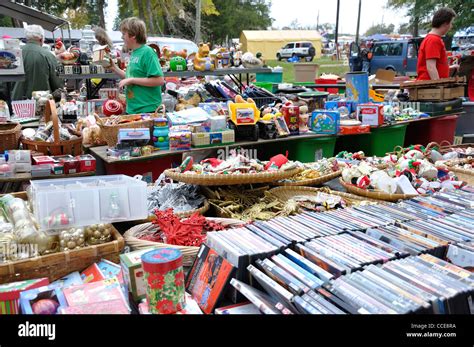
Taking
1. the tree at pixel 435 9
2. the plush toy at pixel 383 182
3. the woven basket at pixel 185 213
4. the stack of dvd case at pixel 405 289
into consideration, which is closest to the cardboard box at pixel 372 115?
the plush toy at pixel 383 182

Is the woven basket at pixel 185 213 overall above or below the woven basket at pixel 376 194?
below

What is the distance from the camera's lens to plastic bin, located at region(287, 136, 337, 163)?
4434 millimetres

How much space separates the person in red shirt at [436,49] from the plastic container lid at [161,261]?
4.54 meters

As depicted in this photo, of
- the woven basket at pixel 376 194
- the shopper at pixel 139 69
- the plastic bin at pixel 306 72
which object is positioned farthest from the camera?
the plastic bin at pixel 306 72

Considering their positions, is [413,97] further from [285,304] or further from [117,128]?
[285,304]

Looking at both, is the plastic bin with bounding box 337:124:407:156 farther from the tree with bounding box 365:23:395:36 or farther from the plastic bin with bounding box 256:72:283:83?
the tree with bounding box 365:23:395:36

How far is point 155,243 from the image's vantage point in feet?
6.97

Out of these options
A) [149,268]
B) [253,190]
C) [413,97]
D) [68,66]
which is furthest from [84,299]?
[413,97]

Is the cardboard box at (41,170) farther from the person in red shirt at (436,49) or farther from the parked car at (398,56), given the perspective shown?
the parked car at (398,56)

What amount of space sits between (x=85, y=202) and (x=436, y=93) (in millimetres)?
4745

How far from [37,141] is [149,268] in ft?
8.03

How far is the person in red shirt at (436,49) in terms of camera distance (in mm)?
4926

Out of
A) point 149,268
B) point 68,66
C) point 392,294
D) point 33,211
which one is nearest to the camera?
point 392,294
